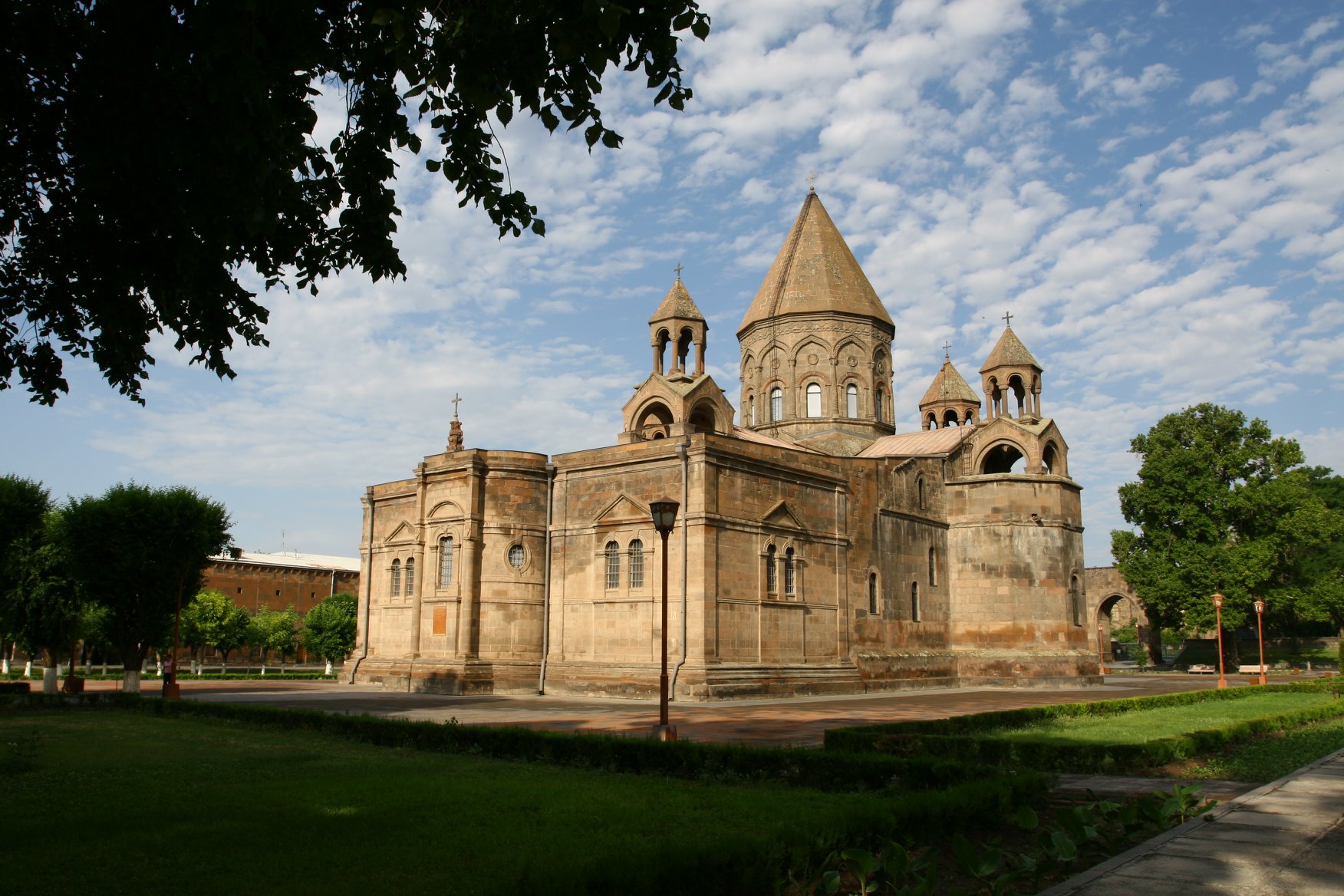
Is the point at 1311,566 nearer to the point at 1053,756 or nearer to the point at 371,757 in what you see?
the point at 1053,756

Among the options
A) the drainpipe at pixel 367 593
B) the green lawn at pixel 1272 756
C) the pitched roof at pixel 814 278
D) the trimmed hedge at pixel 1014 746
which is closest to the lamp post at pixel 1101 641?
the pitched roof at pixel 814 278

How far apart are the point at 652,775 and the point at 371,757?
4434 mm

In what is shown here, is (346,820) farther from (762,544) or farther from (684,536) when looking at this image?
(762,544)

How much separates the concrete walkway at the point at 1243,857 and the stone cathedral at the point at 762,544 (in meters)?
18.3

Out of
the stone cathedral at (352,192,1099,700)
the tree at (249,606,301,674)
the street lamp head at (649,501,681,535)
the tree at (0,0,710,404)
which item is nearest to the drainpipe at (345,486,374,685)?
the stone cathedral at (352,192,1099,700)

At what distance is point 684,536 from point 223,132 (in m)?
22.5

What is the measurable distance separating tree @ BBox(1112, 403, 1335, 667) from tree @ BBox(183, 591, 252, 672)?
4894 cm

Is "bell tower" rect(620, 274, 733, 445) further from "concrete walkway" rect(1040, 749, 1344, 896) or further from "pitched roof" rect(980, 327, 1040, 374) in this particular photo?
"concrete walkway" rect(1040, 749, 1344, 896)

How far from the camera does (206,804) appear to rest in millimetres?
10578

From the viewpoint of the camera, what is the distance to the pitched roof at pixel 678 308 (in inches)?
1330

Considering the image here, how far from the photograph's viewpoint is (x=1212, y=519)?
4991 cm

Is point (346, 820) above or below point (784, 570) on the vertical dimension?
below

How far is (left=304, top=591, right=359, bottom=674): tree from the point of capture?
52.0 meters

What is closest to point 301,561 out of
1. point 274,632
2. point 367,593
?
point 274,632
